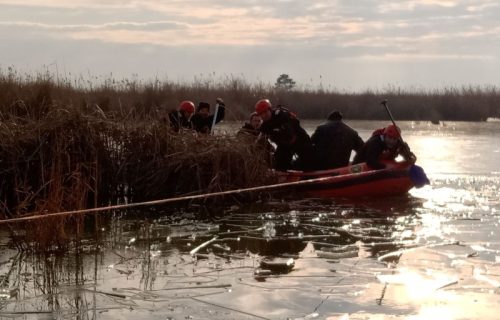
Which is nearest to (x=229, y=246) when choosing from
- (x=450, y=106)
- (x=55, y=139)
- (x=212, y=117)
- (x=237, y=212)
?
(x=237, y=212)

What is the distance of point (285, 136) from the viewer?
1157cm

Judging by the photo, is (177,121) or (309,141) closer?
(177,121)

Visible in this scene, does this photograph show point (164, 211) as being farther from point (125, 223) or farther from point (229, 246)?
point (229, 246)

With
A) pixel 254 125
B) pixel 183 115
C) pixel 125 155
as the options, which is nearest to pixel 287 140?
pixel 254 125

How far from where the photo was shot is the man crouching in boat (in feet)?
36.7

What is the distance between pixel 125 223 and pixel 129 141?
183 cm

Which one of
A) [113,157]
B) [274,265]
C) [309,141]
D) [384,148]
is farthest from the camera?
[309,141]

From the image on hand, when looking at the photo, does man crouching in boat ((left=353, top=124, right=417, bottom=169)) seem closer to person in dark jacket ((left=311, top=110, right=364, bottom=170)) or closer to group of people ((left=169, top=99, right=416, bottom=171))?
group of people ((left=169, top=99, right=416, bottom=171))

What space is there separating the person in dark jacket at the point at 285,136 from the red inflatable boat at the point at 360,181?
646 mm

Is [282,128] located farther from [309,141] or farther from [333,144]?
[333,144]

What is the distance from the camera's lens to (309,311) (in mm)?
5402

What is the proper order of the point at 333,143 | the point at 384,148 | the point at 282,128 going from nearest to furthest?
the point at 384,148, the point at 282,128, the point at 333,143

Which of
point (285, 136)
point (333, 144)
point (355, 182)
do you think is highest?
point (285, 136)

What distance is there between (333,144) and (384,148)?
749 mm
